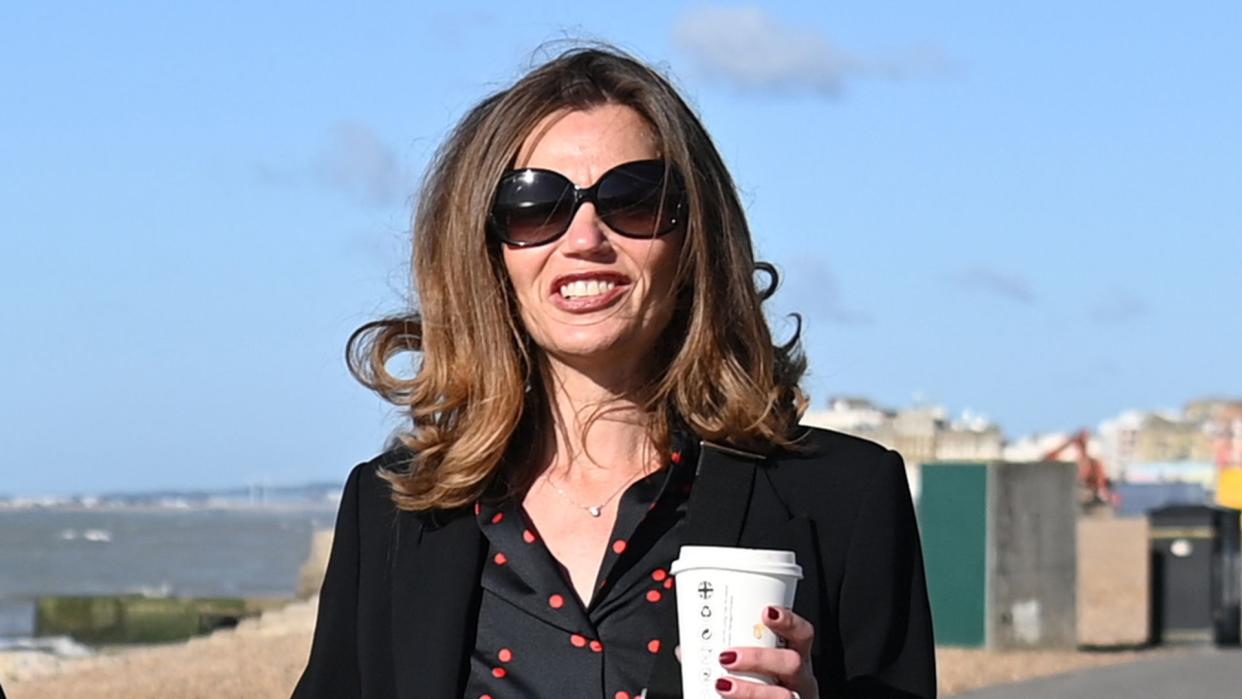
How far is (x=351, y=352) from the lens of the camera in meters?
3.51

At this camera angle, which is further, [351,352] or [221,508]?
[221,508]

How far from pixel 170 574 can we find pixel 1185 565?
103ft

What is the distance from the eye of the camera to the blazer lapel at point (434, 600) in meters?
3.06

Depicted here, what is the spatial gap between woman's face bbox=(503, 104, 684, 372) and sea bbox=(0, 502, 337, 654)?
17843 mm

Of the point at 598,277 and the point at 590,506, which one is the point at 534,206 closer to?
the point at 598,277

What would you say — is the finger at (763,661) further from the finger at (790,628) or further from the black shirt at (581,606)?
the black shirt at (581,606)

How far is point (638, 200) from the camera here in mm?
3176

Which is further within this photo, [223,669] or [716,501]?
[223,669]

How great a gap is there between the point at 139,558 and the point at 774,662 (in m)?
49.8

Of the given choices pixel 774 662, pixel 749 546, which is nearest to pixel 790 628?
pixel 774 662

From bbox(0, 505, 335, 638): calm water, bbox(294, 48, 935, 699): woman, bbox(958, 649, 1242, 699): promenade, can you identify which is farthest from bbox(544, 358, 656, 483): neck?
bbox(0, 505, 335, 638): calm water

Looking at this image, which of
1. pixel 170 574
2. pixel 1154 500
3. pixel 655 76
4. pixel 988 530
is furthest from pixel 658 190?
pixel 1154 500

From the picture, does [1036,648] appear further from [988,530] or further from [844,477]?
[844,477]

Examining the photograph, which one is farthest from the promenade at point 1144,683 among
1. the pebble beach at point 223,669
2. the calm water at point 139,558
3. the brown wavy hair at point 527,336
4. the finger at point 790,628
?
the calm water at point 139,558
